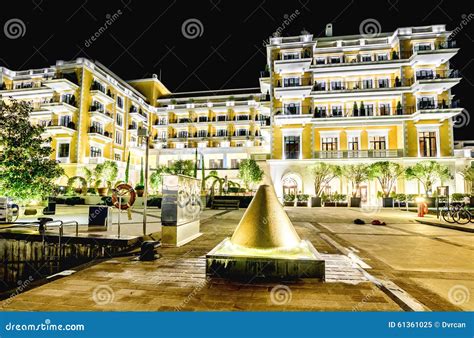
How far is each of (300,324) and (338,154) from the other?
27.0m

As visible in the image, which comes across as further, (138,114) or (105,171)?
(138,114)

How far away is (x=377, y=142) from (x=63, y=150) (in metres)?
37.4

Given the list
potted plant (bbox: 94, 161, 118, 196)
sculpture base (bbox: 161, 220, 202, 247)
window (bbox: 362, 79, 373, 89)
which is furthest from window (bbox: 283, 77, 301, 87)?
sculpture base (bbox: 161, 220, 202, 247)

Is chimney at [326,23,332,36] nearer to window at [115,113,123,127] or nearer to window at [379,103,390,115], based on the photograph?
window at [379,103,390,115]

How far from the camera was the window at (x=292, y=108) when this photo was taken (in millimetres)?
28586

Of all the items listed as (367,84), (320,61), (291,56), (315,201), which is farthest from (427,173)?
(291,56)

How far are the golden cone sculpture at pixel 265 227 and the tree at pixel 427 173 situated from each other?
24737 mm

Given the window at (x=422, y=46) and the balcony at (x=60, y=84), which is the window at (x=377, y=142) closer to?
the window at (x=422, y=46)

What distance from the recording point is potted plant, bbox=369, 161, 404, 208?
24.2 m

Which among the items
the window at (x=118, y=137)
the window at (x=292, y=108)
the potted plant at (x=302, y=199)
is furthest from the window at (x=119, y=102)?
the potted plant at (x=302, y=199)

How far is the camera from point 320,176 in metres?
25.8

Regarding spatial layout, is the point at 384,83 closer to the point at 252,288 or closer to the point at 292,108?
the point at 292,108

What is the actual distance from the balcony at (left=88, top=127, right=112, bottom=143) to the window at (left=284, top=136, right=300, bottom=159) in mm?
24310

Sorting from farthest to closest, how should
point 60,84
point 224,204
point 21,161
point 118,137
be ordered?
point 118,137, point 60,84, point 224,204, point 21,161
